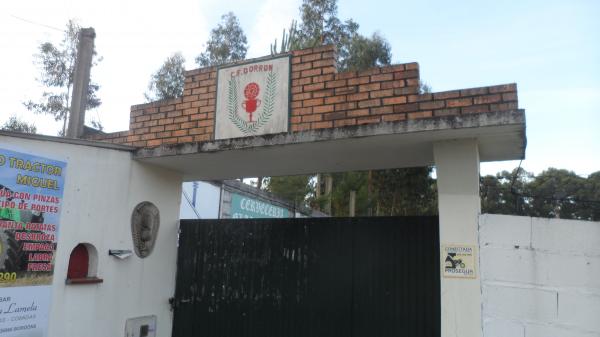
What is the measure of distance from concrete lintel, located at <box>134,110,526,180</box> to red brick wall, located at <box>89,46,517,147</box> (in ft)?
0.47

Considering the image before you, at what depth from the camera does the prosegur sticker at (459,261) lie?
156 inches

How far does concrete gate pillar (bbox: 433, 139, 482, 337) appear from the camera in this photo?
12.8ft

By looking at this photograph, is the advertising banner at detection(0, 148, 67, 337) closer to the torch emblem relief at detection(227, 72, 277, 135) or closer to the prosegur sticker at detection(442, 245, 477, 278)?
the torch emblem relief at detection(227, 72, 277, 135)

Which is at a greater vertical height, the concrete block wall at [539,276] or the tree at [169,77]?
the tree at [169,77]

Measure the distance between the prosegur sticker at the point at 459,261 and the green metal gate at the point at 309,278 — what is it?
0.65m

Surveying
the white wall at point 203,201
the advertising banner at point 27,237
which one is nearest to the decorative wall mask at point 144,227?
the advertising banner at point 27,237

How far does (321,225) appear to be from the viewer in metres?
5.42

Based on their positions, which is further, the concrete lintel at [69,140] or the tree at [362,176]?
the tree at [362,176]

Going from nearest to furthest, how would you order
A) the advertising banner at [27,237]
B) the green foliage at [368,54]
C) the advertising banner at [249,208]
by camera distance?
the advertising banner at [27,237], the advertising banner at [249,208], the green foliage at [368,54]

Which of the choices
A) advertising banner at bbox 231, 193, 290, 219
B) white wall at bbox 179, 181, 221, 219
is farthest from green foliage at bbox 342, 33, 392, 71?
white wall at bbox 179, 181, 221, 219

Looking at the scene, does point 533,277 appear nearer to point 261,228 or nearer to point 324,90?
point 324,90

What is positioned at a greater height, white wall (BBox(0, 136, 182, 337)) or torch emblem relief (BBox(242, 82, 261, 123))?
torch emblem relief (BBox(242, 82, 261, 123))

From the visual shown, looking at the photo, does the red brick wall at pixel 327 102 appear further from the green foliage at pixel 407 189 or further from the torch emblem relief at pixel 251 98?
the green foliage at pixel 407 189

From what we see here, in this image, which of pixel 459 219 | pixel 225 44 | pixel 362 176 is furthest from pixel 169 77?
pixel 459 219
